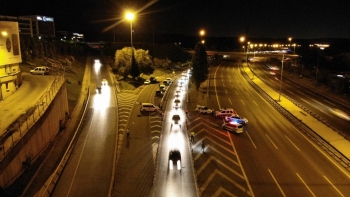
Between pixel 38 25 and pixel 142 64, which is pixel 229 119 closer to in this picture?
pixel 142 64

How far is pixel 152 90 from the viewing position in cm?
5756

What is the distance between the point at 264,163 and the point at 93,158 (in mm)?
15041

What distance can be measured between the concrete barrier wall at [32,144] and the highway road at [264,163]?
1298cm

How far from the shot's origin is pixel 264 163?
26.6 metres

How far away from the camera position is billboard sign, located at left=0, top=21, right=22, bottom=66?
3140cm

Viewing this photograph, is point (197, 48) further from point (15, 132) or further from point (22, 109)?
point (15, 132)

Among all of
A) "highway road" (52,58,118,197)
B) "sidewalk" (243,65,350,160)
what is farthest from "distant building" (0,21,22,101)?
"sidewalk" (243,65,350,160)

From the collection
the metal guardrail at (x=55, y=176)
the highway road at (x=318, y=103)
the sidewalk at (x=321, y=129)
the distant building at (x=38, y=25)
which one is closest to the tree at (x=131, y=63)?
the highway road at (x=318, y=103)

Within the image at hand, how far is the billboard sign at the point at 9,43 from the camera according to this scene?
103 ft

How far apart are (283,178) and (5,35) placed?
30499 millimetres

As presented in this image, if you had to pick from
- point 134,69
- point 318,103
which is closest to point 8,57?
point 134,69

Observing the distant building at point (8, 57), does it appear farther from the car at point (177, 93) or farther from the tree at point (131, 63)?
the tree at point (131, 63)

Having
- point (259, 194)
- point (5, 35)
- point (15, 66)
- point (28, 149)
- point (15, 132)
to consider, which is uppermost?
point (5, 35)

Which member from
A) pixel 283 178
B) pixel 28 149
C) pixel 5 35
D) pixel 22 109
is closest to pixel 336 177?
pixel 283 178
